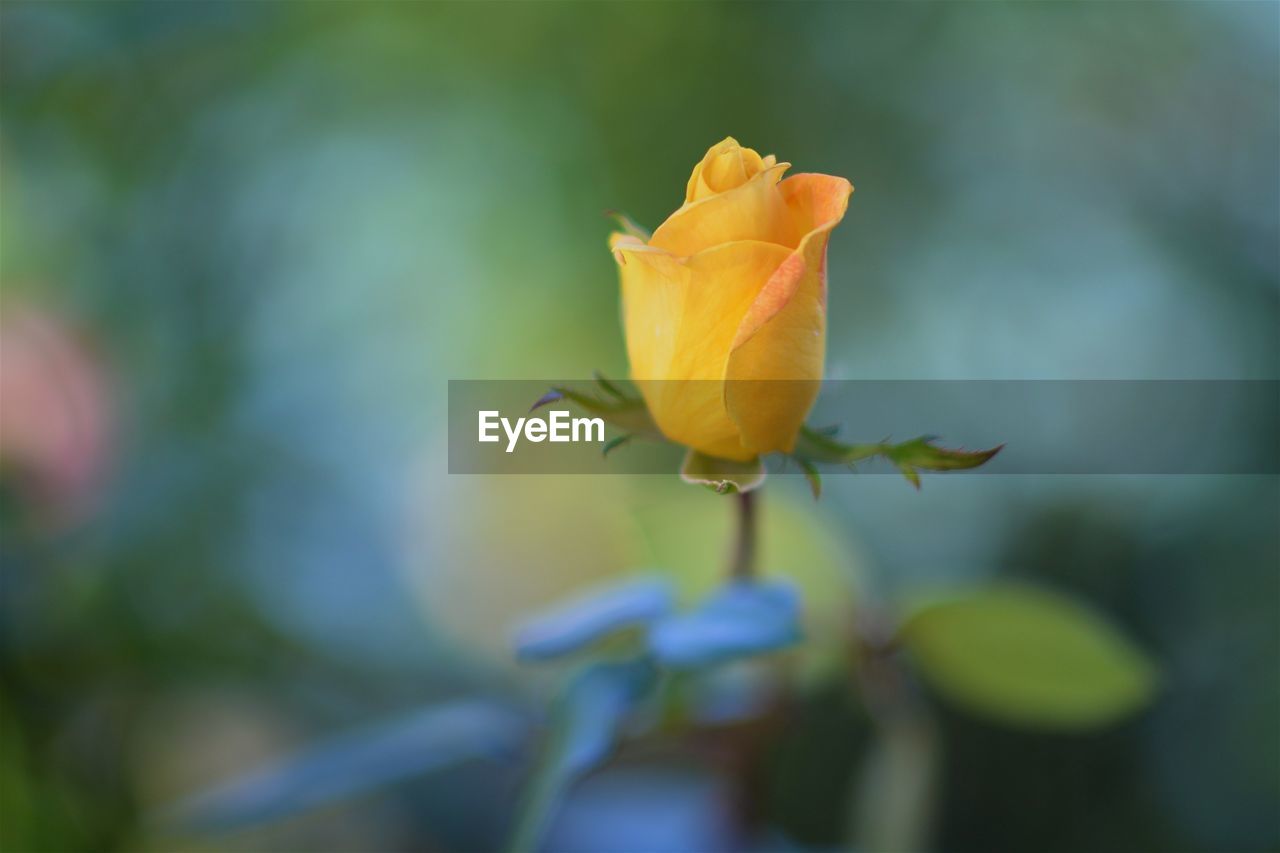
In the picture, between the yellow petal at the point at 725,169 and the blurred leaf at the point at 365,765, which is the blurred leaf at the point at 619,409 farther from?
the blurred leaf at the point at 365,765

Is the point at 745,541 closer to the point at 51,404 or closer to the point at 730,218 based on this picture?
the point at 730,218

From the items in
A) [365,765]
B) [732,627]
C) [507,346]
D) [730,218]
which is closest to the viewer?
[730,218]

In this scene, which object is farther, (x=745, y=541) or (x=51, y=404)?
(x=51, y=404)

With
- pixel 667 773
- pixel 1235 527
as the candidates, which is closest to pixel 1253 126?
pixel 1235 527

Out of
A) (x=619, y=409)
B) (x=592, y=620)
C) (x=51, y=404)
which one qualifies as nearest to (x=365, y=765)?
(x=592, y=620)

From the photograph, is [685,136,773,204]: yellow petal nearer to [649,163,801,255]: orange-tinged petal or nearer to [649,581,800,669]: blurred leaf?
[649,163,801,255]: orange-tinged petal

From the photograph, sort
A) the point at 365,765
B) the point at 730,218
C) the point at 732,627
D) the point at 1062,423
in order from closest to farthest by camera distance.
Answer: the point at 730,218 < the point at 732,627 < the point at 365,765 < the point at 1062,423

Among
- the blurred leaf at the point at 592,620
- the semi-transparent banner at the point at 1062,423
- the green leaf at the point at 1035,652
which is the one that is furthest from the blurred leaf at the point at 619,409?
the semi-transparent banner at the point at 1062,423

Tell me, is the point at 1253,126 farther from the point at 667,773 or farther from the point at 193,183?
the point at 193,183

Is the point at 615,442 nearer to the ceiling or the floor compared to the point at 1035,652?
nearer to the ceiling
